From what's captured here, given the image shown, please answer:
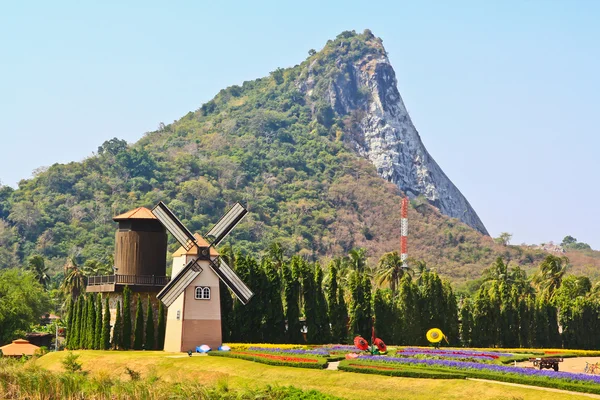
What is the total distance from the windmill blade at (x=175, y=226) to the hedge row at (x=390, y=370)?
18.2 meters

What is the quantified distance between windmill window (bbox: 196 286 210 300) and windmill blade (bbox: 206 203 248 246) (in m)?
3.08

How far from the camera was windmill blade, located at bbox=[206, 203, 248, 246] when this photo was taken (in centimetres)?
6297

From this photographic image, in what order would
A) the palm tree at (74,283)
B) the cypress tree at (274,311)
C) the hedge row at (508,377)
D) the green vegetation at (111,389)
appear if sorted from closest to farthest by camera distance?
the hedge row at (508,377)
the green vegetation at (111,389)
the cypress tree at (274,311)
the palm tree at (74,283)

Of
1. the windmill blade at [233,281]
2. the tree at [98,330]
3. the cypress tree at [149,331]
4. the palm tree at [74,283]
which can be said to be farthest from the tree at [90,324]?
the palm tree at [74,283]

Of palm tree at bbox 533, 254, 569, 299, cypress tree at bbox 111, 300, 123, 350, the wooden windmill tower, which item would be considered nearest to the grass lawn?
cypress tree at bbox 111, 300, 123, 350

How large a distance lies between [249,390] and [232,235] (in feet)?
519

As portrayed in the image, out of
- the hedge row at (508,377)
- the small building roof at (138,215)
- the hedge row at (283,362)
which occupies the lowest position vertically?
the hedge row at (508,377)

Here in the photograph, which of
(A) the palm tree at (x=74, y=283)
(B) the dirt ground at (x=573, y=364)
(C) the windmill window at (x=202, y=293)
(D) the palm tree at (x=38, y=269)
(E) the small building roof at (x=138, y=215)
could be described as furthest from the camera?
(D) the palm tree at (x=38, y=269)

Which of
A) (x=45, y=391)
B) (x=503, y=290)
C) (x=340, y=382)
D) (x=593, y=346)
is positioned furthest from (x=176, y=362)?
(x=593, y=346)

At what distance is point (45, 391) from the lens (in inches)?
1823

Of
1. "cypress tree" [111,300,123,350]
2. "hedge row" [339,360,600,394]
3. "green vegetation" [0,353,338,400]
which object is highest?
"cypress tree" [111,300,123,350]

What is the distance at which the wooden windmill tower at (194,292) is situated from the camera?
59.8 metres

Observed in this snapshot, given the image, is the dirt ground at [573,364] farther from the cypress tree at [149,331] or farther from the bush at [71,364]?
the bush at [71,364]

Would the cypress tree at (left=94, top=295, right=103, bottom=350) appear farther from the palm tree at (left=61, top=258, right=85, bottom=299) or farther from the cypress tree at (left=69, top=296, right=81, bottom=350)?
the palm tree at (left=61, top=258, right=85, bottom=299)
